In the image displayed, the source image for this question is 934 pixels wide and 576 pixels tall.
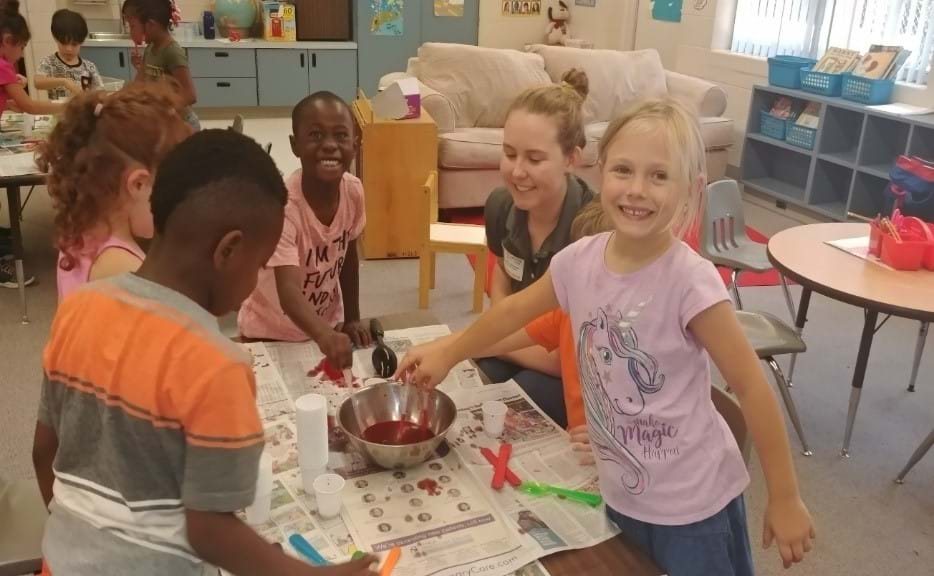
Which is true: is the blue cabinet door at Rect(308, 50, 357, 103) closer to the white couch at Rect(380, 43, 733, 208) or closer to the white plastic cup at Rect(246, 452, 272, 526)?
the white couch at Rect(380, 43, 733, 208)

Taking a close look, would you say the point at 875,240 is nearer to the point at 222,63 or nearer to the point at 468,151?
the point at 468,151

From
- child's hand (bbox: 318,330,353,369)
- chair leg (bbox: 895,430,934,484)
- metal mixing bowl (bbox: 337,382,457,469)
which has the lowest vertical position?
chair leg (bbox: 895,430,934,484)

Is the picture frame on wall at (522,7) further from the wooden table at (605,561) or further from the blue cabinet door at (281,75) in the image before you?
the wooden table at (605,561)

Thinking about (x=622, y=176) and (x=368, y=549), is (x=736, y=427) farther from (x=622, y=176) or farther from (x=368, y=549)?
(x=368, y=549)

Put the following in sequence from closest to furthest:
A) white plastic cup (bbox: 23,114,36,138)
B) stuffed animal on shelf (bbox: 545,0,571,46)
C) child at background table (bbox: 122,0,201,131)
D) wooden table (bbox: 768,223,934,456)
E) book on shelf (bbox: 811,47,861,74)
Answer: wooden table (bbox: 768,223,934,456)
white plastic cup (bbox: 23,114,36,138)
child at background table (bbox: 122,0,201,131)
book on shelf (bbox: 811,47,861,74)
stuffed animal on shelf (bbox: 545,0,571,46)

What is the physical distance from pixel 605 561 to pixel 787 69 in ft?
15.7

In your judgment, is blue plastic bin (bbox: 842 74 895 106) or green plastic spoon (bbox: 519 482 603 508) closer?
green plastic spoon (bbox: 519 482 603 508)

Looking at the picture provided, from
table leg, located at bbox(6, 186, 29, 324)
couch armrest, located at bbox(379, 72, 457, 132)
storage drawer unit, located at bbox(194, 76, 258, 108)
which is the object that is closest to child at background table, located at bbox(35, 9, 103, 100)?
table leg, located at bbox(6, 186, 29, 324)

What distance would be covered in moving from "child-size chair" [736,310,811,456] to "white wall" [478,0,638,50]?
16.0 ft

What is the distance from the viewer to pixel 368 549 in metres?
1.11

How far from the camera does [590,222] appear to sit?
162 cm

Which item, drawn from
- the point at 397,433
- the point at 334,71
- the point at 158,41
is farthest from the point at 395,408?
the point at 334,71

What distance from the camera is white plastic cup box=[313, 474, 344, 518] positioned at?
116 centimetres

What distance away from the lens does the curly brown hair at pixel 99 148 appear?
135 cm
